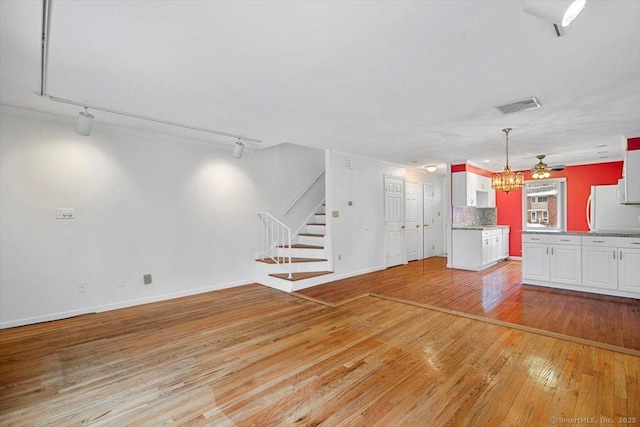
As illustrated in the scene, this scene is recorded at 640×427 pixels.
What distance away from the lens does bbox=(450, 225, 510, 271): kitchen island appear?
20.8 ft

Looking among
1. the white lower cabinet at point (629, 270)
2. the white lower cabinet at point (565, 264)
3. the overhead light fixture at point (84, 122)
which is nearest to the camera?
the overhead light fixture at point (84, 122)

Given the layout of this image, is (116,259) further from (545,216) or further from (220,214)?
(545,216)

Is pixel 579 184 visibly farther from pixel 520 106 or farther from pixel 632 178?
pixel 520 106

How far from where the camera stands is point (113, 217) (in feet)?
13.1

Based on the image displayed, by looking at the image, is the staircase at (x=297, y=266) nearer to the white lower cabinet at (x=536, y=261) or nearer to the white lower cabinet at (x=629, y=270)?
the white lower cabinet at (x=536, y=261)

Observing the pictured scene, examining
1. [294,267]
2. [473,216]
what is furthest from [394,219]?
[294,267]

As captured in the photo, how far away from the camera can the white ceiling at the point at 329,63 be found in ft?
5.81

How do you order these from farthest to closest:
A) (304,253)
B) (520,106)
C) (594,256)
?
(304,253)
(594,256)
(520,106)

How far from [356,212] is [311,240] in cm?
109

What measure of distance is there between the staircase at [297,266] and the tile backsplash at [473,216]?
336 cm

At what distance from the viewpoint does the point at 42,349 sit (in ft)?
9.18

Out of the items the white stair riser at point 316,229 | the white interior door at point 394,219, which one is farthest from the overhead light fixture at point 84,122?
the white interior door at point 394,219

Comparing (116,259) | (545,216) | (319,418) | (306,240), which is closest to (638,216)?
(545,216)

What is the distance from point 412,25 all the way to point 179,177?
157 inches
